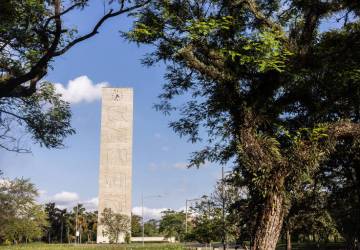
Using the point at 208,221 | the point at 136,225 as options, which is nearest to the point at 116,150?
the point at 136,225

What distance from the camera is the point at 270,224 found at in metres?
10.4

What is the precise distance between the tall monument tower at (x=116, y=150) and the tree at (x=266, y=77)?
81.1 meters

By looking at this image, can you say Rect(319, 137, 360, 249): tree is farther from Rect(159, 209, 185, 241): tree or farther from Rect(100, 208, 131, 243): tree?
Rect(159, 209, 185, 241): tree

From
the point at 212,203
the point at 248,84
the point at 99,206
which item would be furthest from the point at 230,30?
the point at 99,206

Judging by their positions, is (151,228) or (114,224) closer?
(114,224)

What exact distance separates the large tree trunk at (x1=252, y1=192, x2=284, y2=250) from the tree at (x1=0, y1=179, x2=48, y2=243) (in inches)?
2550

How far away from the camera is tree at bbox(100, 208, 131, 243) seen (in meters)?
82.9

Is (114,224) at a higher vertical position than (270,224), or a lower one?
higher

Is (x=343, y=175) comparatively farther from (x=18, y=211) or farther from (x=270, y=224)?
(x=18, y=211)

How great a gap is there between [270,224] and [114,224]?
7619 cm

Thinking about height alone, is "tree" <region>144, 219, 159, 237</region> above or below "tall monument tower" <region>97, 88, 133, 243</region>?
below

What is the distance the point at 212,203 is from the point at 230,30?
1148 inches

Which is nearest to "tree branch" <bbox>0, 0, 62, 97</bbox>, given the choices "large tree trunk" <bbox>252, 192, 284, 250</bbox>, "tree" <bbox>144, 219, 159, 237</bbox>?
"large tree trunk" <bbox>252, 192, 284, 250</bbox>

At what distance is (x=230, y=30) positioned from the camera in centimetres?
1200
